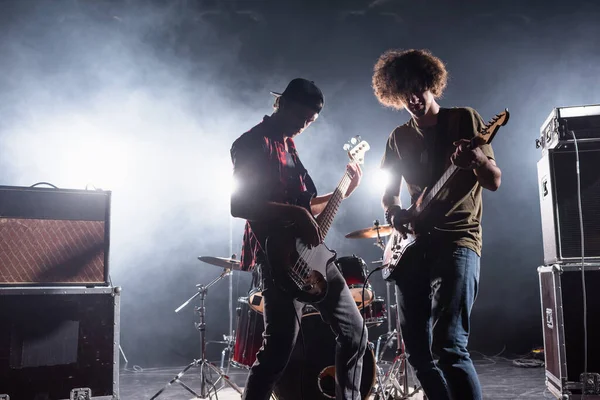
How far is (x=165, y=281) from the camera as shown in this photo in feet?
23.7

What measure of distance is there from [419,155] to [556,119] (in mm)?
1186

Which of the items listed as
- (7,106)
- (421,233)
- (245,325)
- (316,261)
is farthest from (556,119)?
(7,106)

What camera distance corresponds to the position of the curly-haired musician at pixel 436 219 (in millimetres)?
2115

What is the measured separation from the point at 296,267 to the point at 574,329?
1.73 m

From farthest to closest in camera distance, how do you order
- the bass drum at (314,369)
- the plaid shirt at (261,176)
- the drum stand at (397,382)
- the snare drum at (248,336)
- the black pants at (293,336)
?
the drum stand at (397,382)
the snare drum at (248,336)
the bass drum at (314,369)
the plaid shirt at (261,176)
the black pants at (293,336)

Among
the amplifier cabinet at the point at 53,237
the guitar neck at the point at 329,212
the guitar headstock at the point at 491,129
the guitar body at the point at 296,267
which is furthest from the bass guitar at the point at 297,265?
the amplifier cabinet at the point at 53,237

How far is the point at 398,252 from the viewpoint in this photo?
2500 mm

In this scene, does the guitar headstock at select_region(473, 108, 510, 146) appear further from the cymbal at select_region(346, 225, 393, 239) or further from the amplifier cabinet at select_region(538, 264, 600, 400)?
the cymbal at select_region(346, 225, 393, 239)

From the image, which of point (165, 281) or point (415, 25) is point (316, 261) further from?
point (415, 25)

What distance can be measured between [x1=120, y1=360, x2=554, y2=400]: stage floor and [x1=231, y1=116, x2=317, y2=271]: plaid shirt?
259cm

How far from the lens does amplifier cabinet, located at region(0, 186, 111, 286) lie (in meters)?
3.32

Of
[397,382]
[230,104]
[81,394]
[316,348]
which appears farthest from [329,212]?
[230,104]

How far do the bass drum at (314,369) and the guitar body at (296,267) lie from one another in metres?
1.25

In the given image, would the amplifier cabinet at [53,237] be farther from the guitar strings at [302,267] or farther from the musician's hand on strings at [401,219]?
the musician's hand on strings at [401,219]
